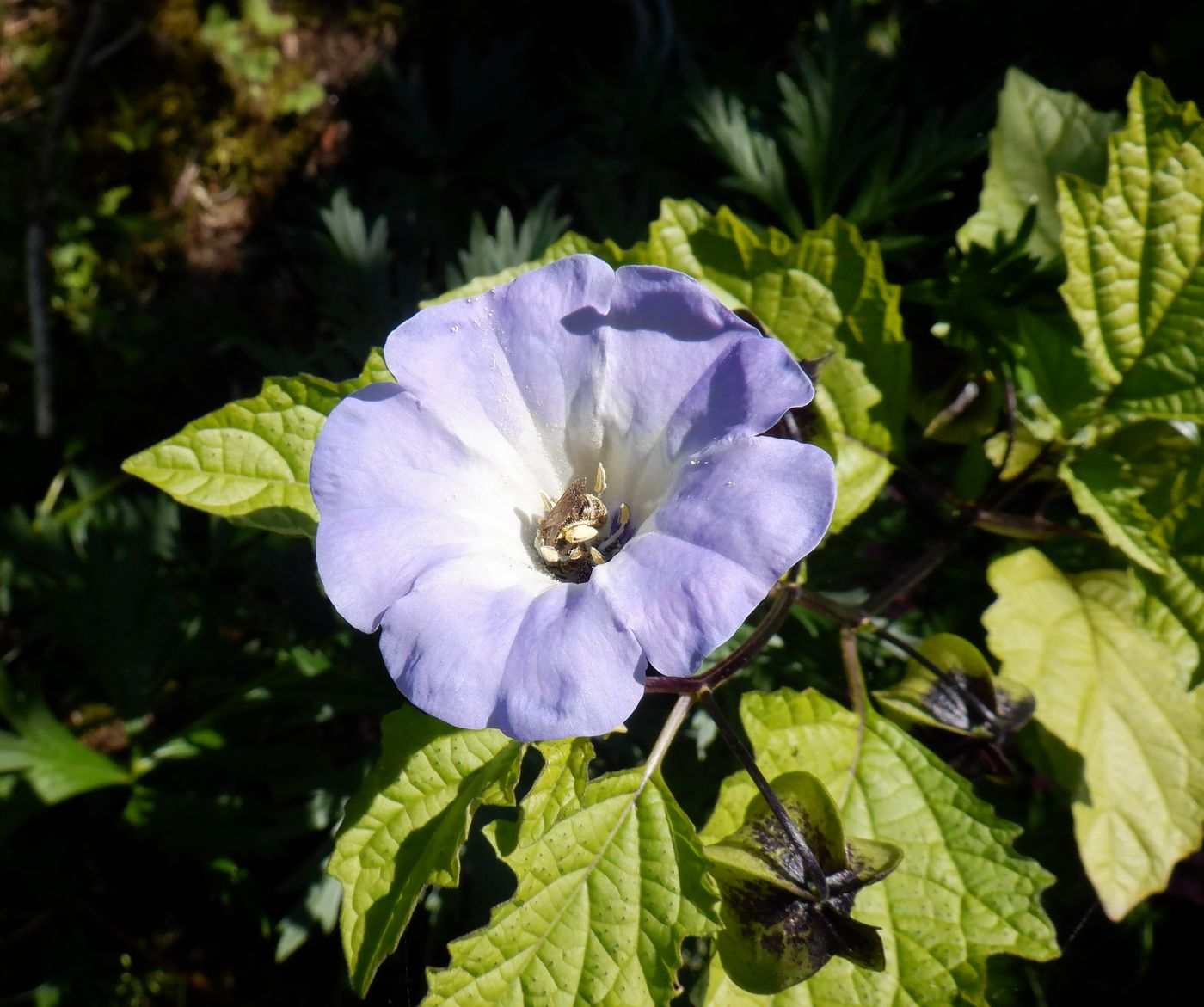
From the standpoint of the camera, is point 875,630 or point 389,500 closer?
point 389,500

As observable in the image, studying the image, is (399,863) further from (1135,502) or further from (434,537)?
(1135,502)

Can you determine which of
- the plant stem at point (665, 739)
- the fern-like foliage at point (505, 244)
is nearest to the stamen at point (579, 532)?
the plant stem at point (665, 739)

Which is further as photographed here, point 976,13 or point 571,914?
point 976,13

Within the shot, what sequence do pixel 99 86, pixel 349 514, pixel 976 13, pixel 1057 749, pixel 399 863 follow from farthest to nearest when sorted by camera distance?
1. pixel 99 86
2. pixel 976 13
3. pixel 1057 749
4. pixel 399 863
5. pixel 349 514

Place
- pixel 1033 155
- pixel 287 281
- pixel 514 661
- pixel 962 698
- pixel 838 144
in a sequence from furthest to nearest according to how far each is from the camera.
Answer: pixel 287 281, pixel 838 144, pixel 1033 155, pixel 962 698, pixel 514 661

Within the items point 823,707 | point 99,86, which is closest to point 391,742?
point 823,707

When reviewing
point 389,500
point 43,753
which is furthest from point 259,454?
point 43,753

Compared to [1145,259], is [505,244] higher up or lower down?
higher up

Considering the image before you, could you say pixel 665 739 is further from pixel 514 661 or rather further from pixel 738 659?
pixel 514 661
